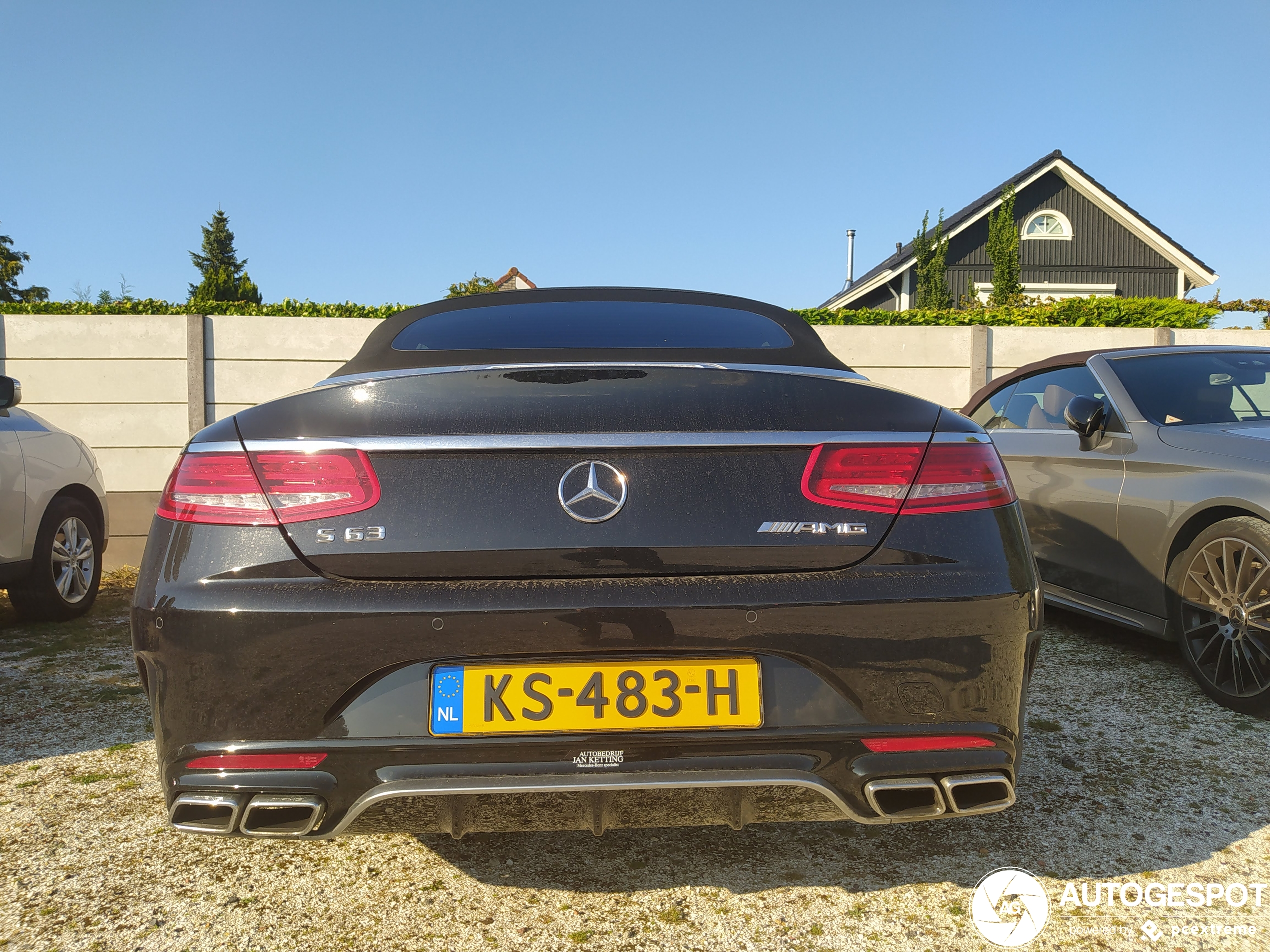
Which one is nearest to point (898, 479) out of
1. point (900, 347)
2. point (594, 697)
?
point (594, 697)

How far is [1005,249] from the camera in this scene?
77.5 ft

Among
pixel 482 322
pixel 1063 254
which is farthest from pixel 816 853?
pixel 1063 254

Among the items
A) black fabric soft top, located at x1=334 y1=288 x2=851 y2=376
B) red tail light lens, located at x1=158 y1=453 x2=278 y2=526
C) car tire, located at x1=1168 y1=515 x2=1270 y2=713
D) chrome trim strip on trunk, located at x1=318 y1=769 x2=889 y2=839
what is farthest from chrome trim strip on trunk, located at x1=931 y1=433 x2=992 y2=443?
car tire, located at x1=1168 y1=515 x2=1270 y2=713

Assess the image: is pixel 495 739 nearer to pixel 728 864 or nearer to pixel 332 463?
pixel 332 463

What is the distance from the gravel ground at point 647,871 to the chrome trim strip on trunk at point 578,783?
47 cm

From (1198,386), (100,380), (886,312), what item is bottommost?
(1198,386)

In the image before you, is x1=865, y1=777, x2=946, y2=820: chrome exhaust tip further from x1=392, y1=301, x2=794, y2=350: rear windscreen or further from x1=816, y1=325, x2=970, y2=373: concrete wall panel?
x1=816, y1=325, x2=970, y2=373: concrete wall panel

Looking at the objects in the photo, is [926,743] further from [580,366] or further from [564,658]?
[580,366]

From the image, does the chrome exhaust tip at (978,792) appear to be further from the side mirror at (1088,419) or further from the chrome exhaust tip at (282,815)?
the side mirror at (1088,419)

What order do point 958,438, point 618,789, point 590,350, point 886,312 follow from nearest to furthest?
1. point 618,789
2. point 958,438
3. point 590,350
4. point 886,312

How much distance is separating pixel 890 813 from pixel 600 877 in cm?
81

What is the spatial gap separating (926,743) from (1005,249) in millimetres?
24635

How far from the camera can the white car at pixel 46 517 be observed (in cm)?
460

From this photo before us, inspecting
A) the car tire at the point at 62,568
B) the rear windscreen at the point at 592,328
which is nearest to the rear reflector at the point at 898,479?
the rear windscreen at the point at 592,328
